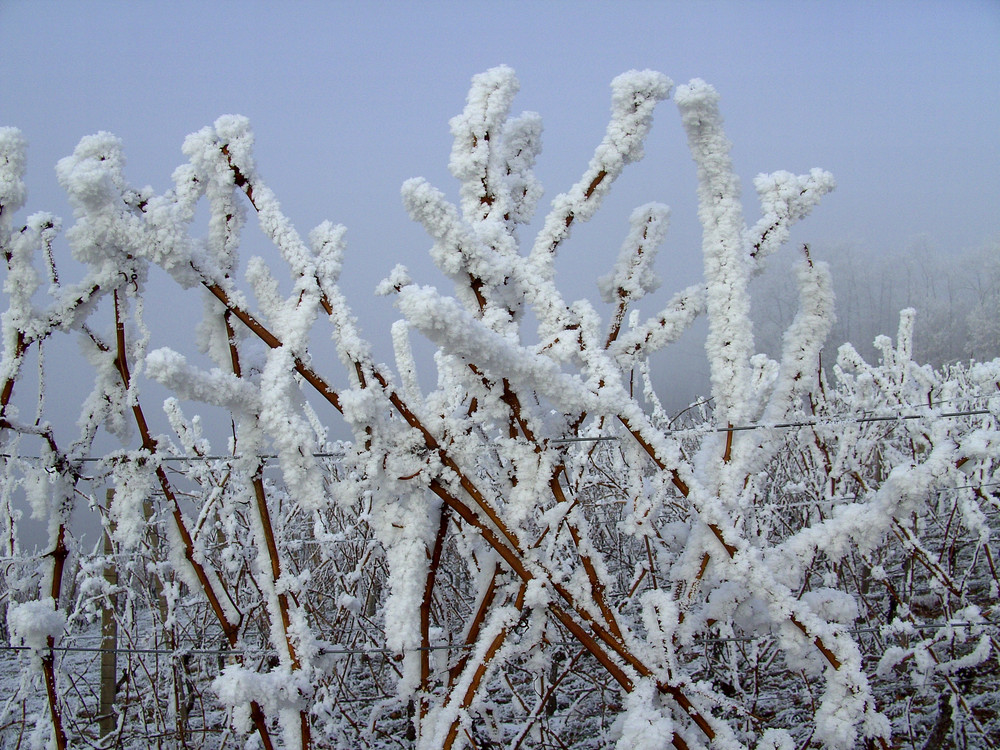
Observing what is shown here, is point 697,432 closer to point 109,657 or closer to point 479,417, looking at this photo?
point 479,417

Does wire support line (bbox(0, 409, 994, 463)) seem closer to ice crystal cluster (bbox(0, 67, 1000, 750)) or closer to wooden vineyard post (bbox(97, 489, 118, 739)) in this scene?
ice crystal cluster (bbox(0, 67, 1000, 750))

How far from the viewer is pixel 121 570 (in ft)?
9.39

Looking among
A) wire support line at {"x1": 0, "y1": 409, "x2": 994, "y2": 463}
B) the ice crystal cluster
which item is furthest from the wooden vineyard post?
wire support line at {"x1": 0, "y1": 409, "x2": 994, "y2": 463}

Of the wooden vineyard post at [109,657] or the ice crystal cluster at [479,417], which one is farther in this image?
the wooden vineyard post at [109,657]

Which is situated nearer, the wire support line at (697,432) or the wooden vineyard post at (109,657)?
the wire support line at (697,432)

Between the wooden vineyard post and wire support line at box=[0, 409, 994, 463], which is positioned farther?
the wooden vineyard post

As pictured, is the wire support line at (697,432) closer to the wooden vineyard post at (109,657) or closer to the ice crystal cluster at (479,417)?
the ice crystal cluster at (479,417)

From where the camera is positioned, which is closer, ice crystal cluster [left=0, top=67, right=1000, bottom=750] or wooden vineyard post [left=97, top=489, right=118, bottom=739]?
ice crystal cluster [left=0, top=67, right=1000, bottom=750]

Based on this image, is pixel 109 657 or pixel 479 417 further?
pixel 109 657

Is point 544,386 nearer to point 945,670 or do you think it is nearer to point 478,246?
point 478,246

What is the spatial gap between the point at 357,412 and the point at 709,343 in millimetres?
632

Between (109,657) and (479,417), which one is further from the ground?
(479,417)

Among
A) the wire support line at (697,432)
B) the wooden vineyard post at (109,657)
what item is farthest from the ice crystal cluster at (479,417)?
the wooden vineyard post at (109,657)

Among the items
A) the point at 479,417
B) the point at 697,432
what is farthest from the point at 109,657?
the point at 697,432
